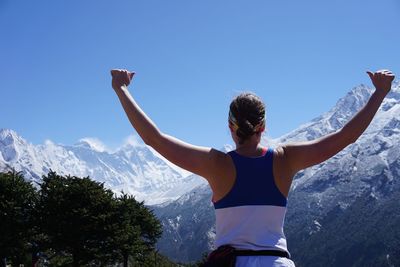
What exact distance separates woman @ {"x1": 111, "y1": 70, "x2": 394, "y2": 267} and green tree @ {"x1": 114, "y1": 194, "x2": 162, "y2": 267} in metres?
47.4

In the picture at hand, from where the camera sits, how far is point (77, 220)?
159ft

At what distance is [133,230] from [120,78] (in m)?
Result: 52.1

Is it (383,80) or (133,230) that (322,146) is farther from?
(133,230)

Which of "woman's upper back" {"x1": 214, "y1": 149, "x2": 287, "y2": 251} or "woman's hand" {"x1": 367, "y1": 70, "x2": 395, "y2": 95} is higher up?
"woman's hand" {"x1": 367, "y1": 70, "x2": 395, "y2": 95}

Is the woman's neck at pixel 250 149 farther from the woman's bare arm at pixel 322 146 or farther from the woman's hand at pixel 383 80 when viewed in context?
the woman's hand at pixel 383 80

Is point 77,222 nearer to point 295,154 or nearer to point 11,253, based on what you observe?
point 11,253

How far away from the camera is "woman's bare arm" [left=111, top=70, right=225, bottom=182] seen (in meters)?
4.28

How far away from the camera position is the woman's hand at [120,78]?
186 inches

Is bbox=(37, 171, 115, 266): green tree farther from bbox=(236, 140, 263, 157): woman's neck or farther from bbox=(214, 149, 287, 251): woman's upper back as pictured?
bbox=(214, 149, 287, 251): woman's upper back

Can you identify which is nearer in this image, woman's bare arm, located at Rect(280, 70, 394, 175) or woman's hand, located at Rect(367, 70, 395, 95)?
woman's bare arm, located at Rect(280, 70, 394, 175)

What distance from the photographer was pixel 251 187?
14.4ft

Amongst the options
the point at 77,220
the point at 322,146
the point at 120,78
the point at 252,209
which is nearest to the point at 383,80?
the point at 322,146

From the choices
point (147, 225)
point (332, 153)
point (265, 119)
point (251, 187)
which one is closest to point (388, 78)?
point (332, 153)

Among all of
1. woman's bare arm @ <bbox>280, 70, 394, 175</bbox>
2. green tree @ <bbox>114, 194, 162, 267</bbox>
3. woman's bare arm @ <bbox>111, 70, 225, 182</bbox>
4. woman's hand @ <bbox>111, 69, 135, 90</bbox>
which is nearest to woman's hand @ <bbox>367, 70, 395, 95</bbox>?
woman's bare arm @ <bbox>280, 70, 394, 175</bbox>
